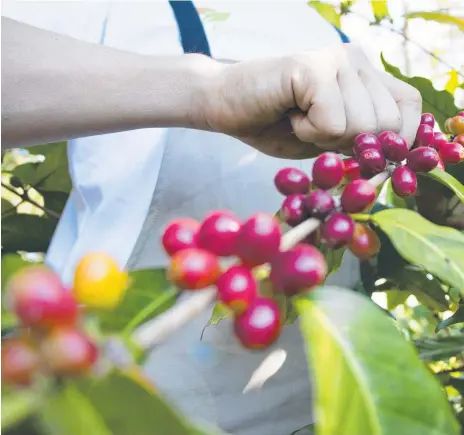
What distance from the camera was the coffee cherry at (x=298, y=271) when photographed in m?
0.28

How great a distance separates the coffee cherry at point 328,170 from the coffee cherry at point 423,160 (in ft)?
0.39

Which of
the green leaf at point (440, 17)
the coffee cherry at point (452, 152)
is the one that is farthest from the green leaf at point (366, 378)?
the green leaf at point (440, 17)

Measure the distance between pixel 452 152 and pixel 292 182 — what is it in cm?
25

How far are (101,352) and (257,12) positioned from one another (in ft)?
2.66

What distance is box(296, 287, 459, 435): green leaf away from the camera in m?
0.24

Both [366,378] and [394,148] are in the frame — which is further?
[394,148]

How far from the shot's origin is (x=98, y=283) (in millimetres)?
241

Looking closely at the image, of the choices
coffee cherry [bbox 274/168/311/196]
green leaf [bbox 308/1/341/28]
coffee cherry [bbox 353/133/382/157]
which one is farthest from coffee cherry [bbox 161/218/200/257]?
green leaf [bbox 308/1/341/28]

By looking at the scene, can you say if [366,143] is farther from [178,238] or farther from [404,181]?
[178,238]

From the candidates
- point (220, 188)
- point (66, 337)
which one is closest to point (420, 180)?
point (220, 188)

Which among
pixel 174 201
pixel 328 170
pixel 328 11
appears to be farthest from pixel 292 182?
pixel 328 11

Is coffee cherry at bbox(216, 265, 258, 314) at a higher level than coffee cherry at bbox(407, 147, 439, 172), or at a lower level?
higher

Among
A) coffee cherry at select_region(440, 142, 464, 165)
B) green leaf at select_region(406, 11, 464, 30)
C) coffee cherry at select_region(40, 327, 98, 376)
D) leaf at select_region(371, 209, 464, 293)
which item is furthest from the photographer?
green leaf at select_region(406, 11, 464, 30)

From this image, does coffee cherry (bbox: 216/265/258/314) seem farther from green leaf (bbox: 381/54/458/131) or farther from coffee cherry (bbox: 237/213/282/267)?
green leaf (bbox: 381/54/458/131)
